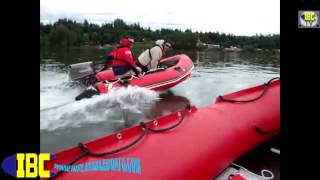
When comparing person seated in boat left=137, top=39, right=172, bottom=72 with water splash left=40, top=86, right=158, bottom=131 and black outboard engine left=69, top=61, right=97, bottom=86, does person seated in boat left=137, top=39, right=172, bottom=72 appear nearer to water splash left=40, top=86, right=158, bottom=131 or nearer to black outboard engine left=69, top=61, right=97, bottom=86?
water splash left=40, top=86, right=158, bottom=131

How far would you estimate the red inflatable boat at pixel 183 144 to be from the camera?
59.7 inches

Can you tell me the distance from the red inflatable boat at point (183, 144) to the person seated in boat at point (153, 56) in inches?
112

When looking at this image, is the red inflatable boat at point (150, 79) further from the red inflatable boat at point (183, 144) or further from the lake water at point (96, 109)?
the red inflatable boat at point (183, 144)

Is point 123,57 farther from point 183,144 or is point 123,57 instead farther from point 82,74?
point 183,144

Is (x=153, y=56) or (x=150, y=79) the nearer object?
(x=150, y=79)

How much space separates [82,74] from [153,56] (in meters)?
1.36

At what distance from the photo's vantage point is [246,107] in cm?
246

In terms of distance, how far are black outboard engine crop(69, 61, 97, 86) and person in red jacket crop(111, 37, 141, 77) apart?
0.40m

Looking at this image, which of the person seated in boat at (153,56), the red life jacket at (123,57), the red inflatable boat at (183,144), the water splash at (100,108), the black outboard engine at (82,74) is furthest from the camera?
the person seated in boat at (153,56)

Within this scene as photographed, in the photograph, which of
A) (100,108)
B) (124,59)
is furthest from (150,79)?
(100,108)
